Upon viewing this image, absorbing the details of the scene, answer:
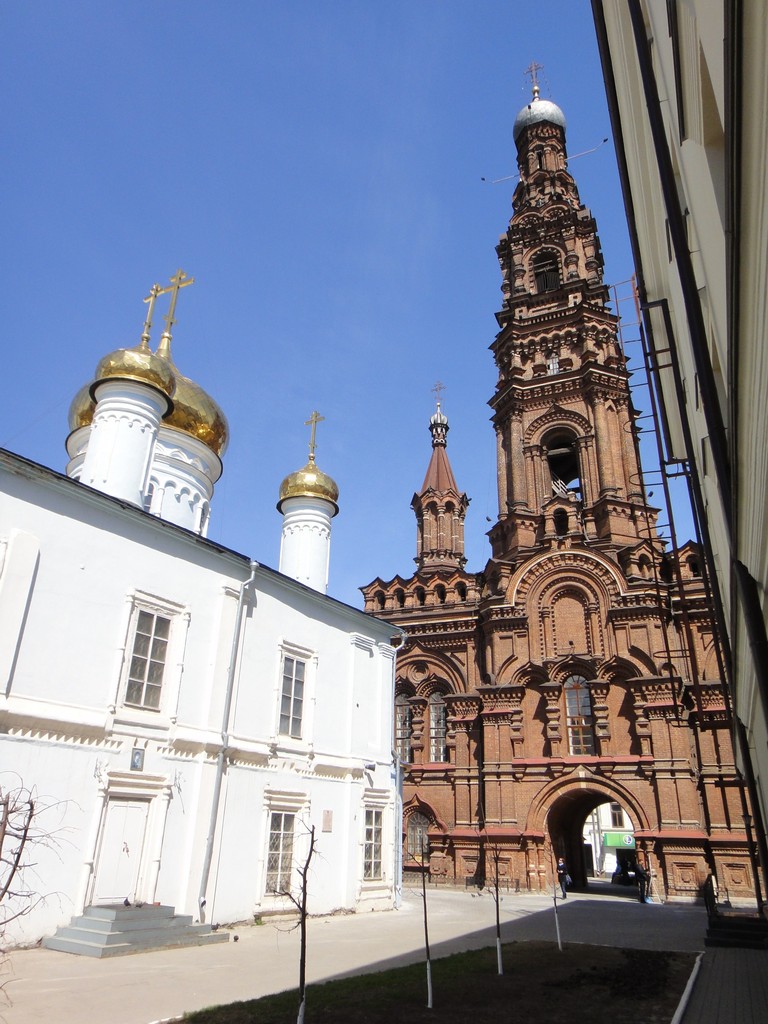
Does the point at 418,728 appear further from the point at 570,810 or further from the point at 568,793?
the point at 568,793

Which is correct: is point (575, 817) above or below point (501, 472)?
below

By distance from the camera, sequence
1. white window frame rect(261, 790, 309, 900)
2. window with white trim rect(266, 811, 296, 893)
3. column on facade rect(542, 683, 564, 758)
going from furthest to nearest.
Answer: column on facade rect(542, 683, 564, 758) < window with white trim rect(266, 811, 296, 893) < white window frame rect(261, 790, 309, 900)

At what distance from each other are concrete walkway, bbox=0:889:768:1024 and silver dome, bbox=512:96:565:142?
39.0 metres

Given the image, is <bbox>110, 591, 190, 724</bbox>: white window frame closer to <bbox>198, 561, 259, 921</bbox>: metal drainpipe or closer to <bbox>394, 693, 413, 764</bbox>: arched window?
<bbox>198, 561, 259, 921</bbox>: metal drainpipe

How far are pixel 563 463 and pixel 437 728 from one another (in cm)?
1263

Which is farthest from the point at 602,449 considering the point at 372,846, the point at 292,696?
the point at 292,696

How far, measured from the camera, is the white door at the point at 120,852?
10.7 meters

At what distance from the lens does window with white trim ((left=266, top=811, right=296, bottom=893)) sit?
44.8 feet

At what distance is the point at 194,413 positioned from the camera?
67.8 feet

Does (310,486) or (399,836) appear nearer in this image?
(399,836)

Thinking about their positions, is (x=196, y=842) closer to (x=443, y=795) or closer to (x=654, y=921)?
(x=654, y=921)

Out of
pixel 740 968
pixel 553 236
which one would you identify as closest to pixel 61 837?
→ pixel 740 968

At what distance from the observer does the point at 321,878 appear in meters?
15.0

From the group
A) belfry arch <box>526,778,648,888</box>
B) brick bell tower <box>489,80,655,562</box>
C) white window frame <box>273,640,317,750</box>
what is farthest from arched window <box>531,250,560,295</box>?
white window frame <box>273,640,317,750</box>
